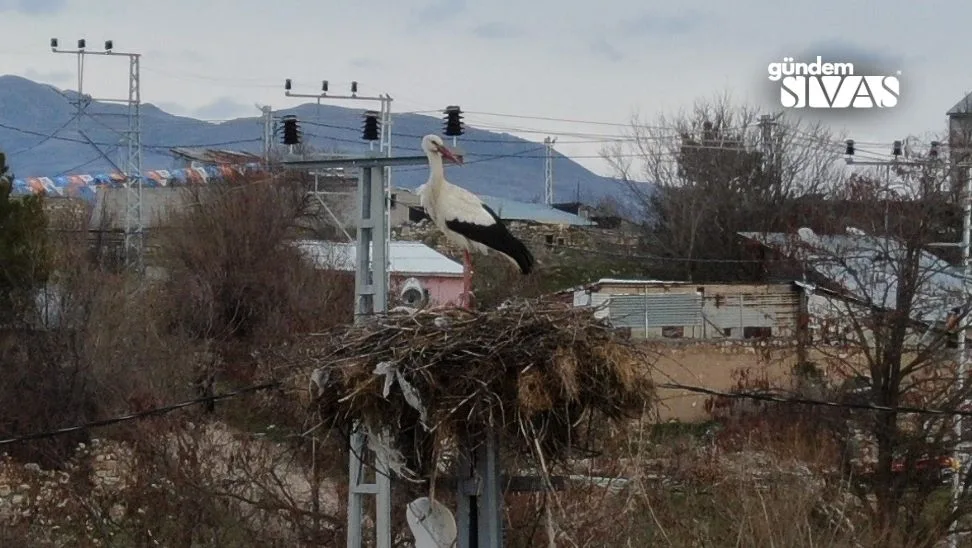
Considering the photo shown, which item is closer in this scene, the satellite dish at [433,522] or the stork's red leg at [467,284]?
the satellite dish at [433,522]

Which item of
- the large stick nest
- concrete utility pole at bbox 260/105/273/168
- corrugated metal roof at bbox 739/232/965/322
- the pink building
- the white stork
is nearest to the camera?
the large stick nest

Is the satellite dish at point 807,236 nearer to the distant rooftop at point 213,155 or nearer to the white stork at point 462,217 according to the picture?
the white stork at point 462,217

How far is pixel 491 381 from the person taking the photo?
23.9 ft

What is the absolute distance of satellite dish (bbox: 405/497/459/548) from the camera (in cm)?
758

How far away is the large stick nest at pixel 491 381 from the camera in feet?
23.8

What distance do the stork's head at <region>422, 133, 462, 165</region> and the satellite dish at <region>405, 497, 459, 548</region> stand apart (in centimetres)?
347

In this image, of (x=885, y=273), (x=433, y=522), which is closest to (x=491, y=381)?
(x=433, y=522)

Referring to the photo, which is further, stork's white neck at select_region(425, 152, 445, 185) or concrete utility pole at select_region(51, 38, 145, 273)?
concrete utility pole at select_region(51, 38, 145, 273)

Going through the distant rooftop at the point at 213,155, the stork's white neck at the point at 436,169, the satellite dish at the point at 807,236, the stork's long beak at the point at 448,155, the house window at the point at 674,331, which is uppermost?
the distant rooftop at the point at 213,155

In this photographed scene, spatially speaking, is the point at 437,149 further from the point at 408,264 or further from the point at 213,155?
the point at 213,155

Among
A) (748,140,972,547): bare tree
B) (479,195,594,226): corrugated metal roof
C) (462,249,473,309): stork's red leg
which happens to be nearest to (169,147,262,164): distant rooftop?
(479,195,594,226): corrugated metal roof

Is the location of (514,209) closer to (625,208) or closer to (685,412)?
(625,208)

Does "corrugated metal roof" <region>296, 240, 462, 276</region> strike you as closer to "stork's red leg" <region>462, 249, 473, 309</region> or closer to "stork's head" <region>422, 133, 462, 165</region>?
"stork's head" <region>422, 133, 462, 165</region>

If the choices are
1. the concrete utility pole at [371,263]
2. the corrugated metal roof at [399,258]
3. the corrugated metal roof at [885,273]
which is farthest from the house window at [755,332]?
the concrete utility pole at [371,263]
